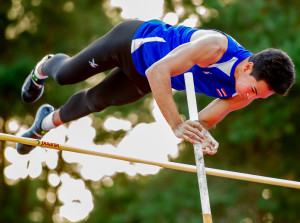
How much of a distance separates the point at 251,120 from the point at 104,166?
10.3 ft

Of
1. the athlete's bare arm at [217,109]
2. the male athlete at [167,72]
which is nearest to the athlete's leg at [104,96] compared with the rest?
the male athlete at [167,72]

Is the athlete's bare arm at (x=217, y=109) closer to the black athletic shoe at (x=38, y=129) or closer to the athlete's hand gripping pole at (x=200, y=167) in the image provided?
the athlete's hand gripping pole at (x=200, y=167)

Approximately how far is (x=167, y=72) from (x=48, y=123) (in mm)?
1476

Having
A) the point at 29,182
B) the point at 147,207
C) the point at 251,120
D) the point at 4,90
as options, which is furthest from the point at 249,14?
the point at 29,182

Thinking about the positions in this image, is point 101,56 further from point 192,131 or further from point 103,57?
point 192,131

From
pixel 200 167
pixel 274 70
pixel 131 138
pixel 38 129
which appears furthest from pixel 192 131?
pixel 131 138

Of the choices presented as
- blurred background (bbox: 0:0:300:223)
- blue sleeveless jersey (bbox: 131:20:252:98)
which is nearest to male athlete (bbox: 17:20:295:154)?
blue sleeveless jersey (bbox: 131:20:252:98)

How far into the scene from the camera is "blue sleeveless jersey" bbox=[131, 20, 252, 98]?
3137 mm

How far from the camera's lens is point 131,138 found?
10.4m

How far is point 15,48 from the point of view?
10078 mm

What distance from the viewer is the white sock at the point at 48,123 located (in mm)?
4074

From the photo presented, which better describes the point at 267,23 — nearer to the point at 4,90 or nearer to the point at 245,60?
the point at 4,90

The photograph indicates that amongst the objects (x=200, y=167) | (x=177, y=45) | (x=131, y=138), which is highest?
(x=131, y=138)

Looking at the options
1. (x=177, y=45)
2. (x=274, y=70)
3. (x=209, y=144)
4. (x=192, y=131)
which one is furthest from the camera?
(x=177, y=45)
